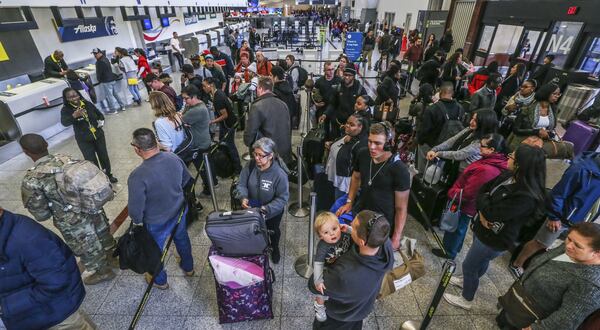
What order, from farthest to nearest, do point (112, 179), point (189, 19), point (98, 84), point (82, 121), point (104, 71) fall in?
1. point (189, 19)
2. point (98, 84)
3. point (104, 71)
4. point (112, 179)
5. point (82, 121)

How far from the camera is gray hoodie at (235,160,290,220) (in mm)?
2674

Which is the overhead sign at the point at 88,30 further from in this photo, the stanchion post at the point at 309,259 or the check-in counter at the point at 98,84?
the stanchion post at the point at 309,259

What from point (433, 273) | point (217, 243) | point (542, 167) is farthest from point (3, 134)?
point (542, 167)

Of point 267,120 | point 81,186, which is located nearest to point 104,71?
point 267,120

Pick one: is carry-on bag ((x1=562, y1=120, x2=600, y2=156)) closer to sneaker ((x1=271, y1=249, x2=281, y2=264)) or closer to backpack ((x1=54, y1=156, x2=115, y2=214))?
sneaker ((x1=271, y1=249, x2=281, y2=264))

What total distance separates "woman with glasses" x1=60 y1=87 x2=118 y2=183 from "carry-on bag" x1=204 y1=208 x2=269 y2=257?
3.10 meters

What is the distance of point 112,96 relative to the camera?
26.9 feet

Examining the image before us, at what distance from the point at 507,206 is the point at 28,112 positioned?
27.9 feet

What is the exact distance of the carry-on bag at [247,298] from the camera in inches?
95.5

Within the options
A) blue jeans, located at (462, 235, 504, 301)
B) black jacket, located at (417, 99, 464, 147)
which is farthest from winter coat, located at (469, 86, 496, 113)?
blue jeans, located at (462, 235, 504, 301)

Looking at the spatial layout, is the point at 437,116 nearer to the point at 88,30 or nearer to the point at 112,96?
the point at 112,96

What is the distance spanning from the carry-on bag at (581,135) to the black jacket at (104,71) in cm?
1078

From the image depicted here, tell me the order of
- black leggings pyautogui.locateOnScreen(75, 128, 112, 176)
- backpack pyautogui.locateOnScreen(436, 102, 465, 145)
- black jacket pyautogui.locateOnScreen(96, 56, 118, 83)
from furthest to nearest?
black jacket pyautogui.locateOnScreen(96, 56, 118, 83)
black leggings pyautogui.locateOnScreen(75, 128, 112, 176)
backpack pyautogui.locateOnScreen(436, 102, 465, 145)

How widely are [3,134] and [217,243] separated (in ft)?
20.8
